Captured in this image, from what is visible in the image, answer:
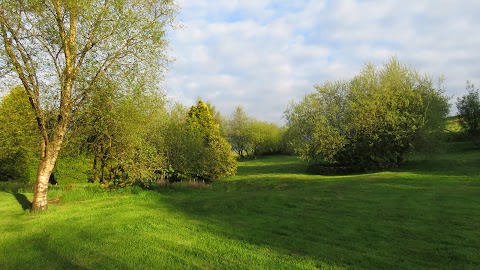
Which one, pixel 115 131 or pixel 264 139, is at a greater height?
pixel 264 139

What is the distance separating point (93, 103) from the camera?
13609 millimetres

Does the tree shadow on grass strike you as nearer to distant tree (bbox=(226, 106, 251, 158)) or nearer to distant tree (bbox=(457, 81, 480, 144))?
distant tree (bbox=(457, 81, 480, 144))

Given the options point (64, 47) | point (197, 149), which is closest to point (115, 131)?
point (64, 47)

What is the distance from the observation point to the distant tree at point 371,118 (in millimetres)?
33188

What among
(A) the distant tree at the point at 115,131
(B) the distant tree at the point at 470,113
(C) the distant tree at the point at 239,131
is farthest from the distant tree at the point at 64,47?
(C) the distant tree at the point at 239,131

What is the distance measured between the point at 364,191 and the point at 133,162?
13141 millimetres

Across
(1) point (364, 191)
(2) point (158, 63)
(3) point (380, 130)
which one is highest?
(2) point (158, 63)

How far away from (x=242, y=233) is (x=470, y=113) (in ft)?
158

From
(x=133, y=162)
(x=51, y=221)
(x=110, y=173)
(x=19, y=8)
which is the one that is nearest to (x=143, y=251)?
(x=51, y=221)

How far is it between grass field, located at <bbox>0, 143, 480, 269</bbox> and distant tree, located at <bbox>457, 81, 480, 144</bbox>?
119 ft

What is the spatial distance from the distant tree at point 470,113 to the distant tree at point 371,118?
12.5 metres

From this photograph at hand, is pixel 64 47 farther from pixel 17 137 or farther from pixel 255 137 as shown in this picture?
pixel 255 137

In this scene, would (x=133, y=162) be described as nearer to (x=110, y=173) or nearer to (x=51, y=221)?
(x=110, y=173)

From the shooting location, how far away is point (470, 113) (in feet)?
147
